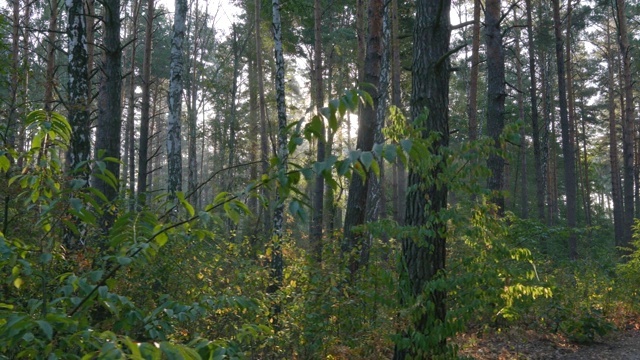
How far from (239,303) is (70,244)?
17.4 ft

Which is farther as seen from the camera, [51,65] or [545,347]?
[51,65]

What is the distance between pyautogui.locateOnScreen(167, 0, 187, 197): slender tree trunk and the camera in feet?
38.1

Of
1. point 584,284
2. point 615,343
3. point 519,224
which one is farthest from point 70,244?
point 584,284

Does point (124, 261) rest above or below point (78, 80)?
below

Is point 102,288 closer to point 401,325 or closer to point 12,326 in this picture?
point 12,326

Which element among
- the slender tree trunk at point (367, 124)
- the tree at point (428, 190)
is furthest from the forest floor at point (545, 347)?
the tree at point (428, 190)

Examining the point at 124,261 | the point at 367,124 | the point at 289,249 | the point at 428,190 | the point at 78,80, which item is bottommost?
the point at 289,249

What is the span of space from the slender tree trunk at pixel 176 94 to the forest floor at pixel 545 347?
24.2 feet

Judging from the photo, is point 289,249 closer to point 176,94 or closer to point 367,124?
point 367,124

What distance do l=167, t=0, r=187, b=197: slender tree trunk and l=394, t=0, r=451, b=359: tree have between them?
757 centimetres

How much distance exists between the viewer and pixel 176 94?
11.9 metres

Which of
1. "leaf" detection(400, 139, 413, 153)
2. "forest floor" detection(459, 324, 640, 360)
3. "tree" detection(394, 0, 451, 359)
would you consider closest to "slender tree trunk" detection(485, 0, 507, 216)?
"forest floor" detection(459, 324, 640, 360)

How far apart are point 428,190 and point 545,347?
5.46 meters

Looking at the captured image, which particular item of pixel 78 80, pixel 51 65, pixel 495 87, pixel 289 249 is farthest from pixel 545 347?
pixel 51 65
